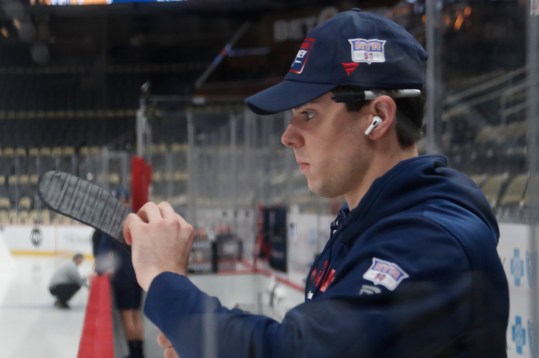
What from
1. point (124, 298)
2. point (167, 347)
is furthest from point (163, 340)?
point (124, 298)

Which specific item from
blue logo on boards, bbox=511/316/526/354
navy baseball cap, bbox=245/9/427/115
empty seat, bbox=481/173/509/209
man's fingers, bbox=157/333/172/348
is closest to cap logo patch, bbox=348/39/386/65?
navy baseball cap, bbox=245/9/427/115

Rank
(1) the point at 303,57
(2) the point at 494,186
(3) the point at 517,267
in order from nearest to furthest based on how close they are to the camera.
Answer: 1. (1) the point at 303,57
2. (3) the point at 517,267
3. (2) the point at 494,186

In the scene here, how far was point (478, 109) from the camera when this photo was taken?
1.86 metres

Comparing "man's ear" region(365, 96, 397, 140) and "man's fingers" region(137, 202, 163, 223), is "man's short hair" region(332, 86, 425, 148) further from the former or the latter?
"man's fingers" region(137, 202, 163, 223)

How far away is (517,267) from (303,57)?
75cm

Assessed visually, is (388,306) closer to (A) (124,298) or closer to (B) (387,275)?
(B) (387,275)

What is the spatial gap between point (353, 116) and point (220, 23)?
5.97 meters

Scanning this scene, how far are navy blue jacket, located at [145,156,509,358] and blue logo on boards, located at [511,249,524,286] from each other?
2.13ft

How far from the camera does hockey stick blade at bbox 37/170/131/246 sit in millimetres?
459

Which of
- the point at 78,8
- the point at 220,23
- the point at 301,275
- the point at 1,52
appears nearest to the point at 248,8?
the point at 220,23

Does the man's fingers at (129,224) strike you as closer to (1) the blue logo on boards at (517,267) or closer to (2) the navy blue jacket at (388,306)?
(2) the navy blue jacket at (388,306)

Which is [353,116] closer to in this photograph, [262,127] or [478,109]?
[478,109]

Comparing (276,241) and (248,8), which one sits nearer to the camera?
(276,241)

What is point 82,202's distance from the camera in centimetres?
46
